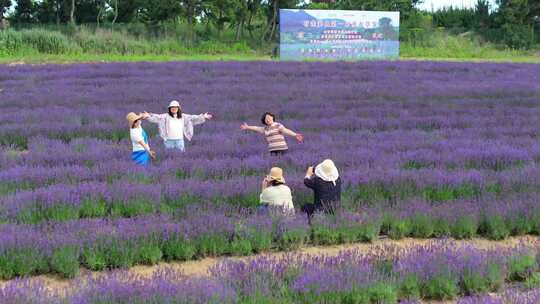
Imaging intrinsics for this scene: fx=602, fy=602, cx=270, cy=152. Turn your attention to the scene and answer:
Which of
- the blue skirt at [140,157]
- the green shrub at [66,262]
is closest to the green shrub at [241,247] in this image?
the green shrub at [66,262]

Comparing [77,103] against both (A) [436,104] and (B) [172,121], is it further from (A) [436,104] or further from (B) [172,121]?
(A) [436,104]

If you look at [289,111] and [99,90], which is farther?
[99,90]

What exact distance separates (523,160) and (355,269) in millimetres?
4982

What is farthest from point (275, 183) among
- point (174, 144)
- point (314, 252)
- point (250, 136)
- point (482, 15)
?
point (482, 15)

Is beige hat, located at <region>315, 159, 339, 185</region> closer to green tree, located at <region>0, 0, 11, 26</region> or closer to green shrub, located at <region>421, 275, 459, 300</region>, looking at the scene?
green shrub, located at <region>421, 275, 459, 300</region>

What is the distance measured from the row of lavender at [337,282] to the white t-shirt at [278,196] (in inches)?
46.4

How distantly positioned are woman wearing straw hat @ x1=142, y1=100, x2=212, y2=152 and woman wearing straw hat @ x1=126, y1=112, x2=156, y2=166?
53 centimetres

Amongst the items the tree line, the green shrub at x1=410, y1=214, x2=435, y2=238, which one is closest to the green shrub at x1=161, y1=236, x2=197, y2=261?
the green shrub at x1=410, y1=214, x2=435, y2=238

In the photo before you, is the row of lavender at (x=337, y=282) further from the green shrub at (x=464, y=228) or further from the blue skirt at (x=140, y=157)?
the blue skirt at (x=140, y=157)

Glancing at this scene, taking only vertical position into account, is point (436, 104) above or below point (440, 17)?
below

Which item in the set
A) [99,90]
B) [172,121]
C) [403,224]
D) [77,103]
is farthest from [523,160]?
[99,90]

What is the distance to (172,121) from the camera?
8.23 m

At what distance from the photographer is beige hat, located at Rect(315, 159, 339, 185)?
5.62 metres

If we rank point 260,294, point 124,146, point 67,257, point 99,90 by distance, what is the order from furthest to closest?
point 99,90, point 124,146, point 67,257, point 260,294
